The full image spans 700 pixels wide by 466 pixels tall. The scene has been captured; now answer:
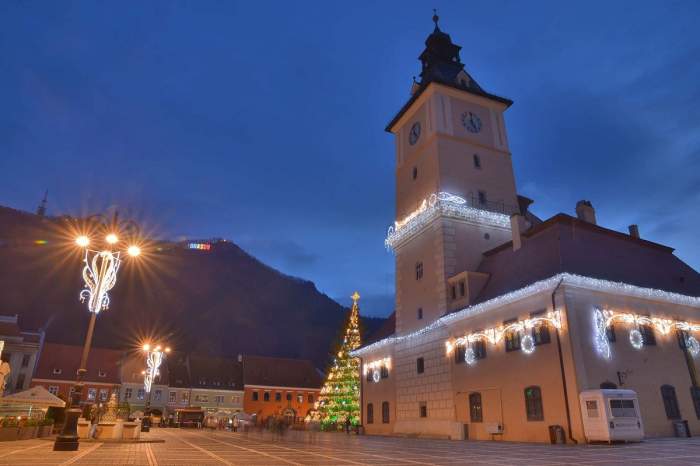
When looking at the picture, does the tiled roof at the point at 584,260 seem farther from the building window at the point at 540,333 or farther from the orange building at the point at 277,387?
the orange building at the point at 277,387

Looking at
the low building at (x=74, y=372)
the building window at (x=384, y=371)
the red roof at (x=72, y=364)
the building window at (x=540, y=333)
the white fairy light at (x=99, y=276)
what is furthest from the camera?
the red roof at (x=72, y=364)

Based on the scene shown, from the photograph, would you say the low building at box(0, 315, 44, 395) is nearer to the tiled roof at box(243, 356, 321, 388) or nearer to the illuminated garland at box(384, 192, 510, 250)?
the tiled roof at box(243, 356, 321, 388)

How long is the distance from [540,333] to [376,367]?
17430mm

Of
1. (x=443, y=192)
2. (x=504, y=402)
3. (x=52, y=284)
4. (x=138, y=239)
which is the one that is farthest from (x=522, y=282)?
(x=52, y=284)

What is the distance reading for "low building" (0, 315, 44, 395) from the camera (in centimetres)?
5938

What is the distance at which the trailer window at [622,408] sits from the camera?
17.5 metres

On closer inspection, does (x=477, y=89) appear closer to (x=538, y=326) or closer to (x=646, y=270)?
(x=646, y=270)

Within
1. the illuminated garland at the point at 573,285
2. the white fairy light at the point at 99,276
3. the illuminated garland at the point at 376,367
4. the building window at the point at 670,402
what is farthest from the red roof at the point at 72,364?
the building window at the point at 670,402

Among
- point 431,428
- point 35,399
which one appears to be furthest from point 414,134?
point 35,399

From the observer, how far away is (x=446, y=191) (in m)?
31.1

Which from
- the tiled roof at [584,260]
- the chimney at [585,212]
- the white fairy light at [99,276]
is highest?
the chimney at [585,212]

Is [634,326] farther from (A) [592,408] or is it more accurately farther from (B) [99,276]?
(B) [99,276]

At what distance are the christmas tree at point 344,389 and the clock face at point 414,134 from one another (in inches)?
594

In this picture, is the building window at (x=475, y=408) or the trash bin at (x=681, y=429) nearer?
the trash bin at (x=681, y=429)
